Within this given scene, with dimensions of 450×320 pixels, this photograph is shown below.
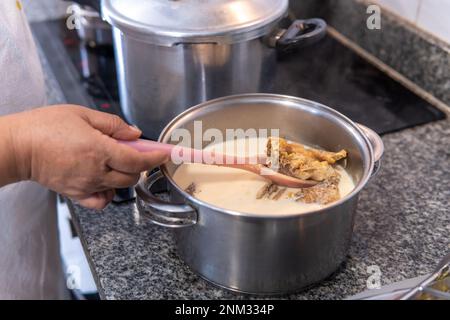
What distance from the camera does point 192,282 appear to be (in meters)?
0.60

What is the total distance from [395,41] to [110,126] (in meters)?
0.62

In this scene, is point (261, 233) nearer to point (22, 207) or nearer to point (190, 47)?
point (190, 47)

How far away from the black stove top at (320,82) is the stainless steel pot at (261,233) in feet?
0.83

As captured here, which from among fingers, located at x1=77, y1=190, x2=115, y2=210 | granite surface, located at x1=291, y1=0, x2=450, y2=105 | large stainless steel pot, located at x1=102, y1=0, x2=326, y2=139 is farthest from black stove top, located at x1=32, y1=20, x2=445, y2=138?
fingers, located at x1=77, y1=190, x2=115, y2=210

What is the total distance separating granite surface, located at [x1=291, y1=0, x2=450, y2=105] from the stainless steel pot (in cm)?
32

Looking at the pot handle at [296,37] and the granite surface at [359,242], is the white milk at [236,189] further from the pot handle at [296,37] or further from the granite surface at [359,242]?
the pot handle at [296,37]

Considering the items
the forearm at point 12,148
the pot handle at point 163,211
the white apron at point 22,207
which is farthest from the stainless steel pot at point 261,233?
the white apron at point 22,207

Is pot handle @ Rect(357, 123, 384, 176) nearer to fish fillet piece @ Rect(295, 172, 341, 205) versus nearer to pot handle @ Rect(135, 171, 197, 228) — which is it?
fish fillet piece @ Rect(295, 172, 341, 205)

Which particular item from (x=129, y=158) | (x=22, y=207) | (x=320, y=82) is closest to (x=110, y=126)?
(x=129, y=158)

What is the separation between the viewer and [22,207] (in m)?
0.77

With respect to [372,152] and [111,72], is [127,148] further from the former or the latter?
[111,72]

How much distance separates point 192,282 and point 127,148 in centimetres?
17

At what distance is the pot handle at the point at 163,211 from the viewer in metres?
0.52

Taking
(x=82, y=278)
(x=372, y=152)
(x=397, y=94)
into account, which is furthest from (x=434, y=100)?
(x=82, y=278)
